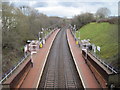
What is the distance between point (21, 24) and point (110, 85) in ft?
73.4

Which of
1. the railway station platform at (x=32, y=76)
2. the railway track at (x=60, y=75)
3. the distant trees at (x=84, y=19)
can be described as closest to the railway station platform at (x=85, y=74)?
the railway track at (x=60, y=75)

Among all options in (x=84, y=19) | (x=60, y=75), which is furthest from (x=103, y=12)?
(x=60, y=75)

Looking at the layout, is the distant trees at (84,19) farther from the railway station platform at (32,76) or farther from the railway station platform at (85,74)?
the railway station platform at (32,76)

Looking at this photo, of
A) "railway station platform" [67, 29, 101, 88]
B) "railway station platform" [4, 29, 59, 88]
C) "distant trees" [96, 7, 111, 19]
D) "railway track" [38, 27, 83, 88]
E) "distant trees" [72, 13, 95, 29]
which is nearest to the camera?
"railway station platform" [4, 29, 59, 88]

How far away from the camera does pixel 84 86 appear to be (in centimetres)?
1377

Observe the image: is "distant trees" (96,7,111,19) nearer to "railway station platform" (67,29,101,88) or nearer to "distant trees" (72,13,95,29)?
"distant trees" (72,13,95,29)

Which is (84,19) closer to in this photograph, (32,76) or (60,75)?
(60,75)

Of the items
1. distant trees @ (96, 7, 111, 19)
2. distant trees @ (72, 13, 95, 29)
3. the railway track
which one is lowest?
the railway track

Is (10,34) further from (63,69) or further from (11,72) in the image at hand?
(11,72)

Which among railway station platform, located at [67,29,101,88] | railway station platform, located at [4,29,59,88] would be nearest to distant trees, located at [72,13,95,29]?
railway station platform, located at [67,29,101,88]

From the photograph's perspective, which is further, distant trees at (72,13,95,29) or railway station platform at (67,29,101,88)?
distant trees at (72,13,95,29)

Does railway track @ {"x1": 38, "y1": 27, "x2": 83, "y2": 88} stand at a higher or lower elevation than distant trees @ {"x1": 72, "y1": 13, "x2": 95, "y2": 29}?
lower

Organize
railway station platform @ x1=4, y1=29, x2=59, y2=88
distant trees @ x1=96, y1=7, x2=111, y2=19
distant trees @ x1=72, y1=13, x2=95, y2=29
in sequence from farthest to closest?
distant trees @ x1=96, y1=7, x2=111, y2=19, distant trees @ x1=72, y1=13, x2=95, y2=29, railway station platform @ x1=4, y1=29, x2=59, y2=88

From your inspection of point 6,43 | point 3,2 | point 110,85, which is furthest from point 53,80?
point 3,2
